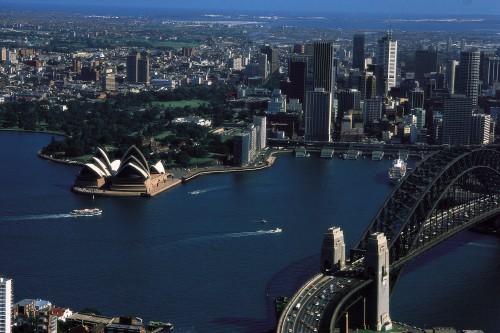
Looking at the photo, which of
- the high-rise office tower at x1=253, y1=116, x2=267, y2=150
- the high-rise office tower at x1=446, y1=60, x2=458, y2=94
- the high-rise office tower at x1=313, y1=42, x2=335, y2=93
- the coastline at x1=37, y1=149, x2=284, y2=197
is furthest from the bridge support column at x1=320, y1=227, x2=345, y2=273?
the high-rise office tower at x1=446, y1=60, x2=458, y2=94

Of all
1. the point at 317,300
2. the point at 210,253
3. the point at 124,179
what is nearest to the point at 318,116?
the point at 124,179

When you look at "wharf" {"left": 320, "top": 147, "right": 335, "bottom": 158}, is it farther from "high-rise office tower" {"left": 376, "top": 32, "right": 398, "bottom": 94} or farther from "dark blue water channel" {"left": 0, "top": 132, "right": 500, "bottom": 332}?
"high-rise office tower" {"left": 376, "top": 32, "right": 398, "bottom": 94}

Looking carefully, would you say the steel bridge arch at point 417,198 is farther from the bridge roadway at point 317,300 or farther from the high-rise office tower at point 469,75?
the high-rise office tower at point 469,75

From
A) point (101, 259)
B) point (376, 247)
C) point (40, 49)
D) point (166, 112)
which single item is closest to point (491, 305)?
point (376, 247)

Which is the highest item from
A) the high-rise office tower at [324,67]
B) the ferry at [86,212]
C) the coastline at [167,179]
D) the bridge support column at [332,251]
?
the high-rise office tower at [324,67]

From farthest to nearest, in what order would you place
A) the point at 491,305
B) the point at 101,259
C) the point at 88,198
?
the point at 88,198, the point at 101,259, the point at 491,305

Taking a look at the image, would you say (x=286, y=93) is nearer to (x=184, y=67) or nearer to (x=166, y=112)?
(x=166, y=112)

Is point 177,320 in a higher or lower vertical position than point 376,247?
lower

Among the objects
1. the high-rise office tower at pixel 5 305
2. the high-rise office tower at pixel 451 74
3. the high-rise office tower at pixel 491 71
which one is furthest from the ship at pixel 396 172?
the high-rise office tower at pixel 491 71
